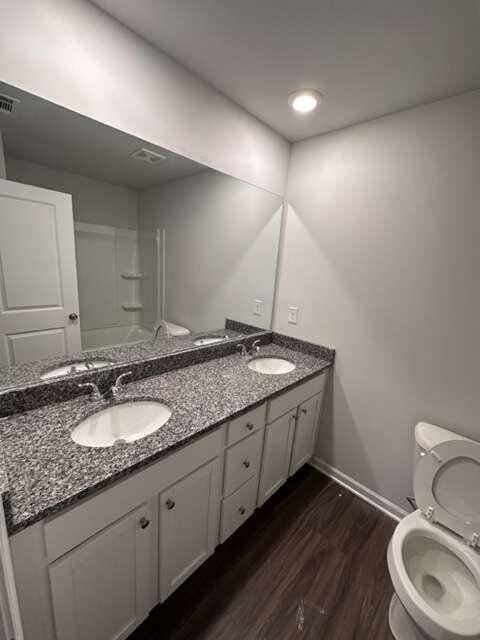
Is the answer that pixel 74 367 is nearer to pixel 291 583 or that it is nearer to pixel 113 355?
pixel 113 355

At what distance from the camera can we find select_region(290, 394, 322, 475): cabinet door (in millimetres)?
1670

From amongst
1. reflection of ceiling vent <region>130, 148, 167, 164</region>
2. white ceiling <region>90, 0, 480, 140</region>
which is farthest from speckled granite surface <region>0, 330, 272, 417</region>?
white ceiling <region>90, 0, 480, 140</region>

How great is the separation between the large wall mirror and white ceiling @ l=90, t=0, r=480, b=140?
1.31 feet

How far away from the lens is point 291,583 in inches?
49.8

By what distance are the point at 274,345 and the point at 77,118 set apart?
170 cm

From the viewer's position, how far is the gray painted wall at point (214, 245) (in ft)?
4.72

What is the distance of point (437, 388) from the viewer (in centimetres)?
142

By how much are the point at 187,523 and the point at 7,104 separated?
5.34ft

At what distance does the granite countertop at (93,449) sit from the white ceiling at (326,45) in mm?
1468

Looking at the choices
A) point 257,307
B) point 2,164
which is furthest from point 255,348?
point 2,164

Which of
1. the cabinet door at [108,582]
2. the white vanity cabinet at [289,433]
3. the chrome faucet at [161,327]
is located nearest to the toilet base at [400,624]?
the white vanity cabinet at [289,433]

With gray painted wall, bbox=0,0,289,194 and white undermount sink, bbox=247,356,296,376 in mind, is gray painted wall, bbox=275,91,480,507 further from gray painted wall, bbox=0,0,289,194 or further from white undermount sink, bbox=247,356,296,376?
gray painted wall, bbox=0,0,289,194

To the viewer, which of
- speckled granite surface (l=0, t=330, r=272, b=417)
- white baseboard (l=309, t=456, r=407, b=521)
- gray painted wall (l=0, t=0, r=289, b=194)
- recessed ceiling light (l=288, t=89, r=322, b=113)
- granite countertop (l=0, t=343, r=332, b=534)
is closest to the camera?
granite countertop (l=0, t=343, r=332, b=534)

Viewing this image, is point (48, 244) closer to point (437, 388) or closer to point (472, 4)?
point (472, 4)
